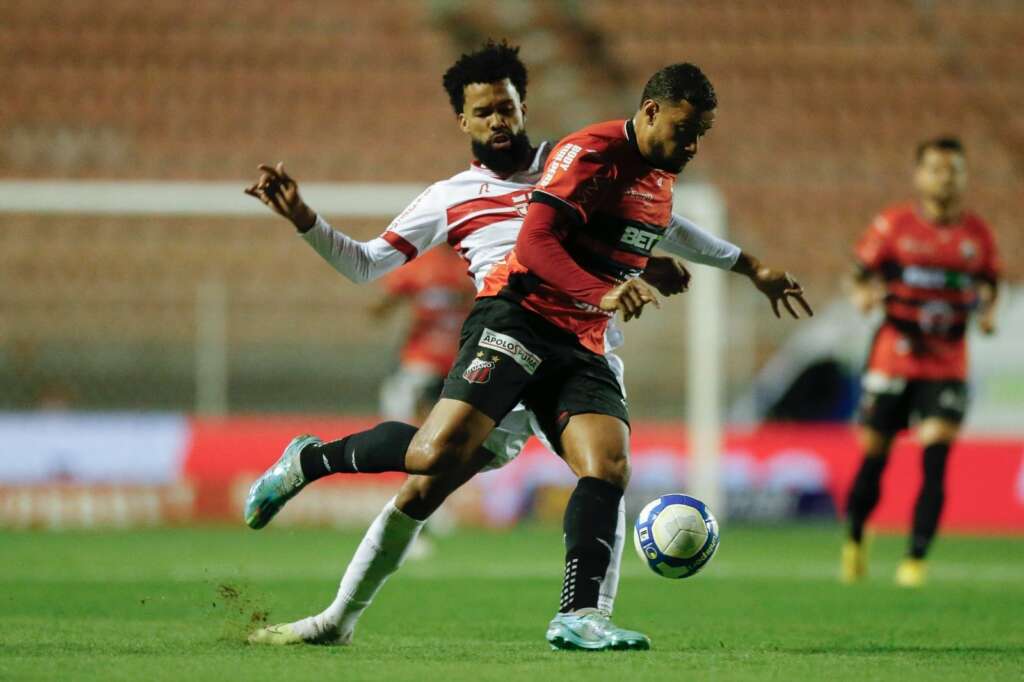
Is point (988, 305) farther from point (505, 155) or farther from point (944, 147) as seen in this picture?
point (505, 155)

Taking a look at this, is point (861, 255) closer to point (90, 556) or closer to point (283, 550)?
point (283, 550)

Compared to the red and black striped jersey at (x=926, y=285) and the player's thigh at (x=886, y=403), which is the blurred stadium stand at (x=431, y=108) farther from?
the red and black striped jersey at (x=926, y=285)

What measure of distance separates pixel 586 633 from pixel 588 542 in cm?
27

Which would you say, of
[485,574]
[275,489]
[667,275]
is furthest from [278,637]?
[485,574]

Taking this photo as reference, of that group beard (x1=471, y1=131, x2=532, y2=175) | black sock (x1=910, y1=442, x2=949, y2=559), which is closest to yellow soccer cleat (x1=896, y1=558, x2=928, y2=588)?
black sock (x1=910, y1=442, x2=949, y2=559)

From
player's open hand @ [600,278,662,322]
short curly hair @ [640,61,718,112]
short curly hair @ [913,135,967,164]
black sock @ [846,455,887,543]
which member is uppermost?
short curly hair @ [913,135,967,164]

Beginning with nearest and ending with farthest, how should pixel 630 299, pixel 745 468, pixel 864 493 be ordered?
pixel 630 299, pixel 864 493, pixel 745 468

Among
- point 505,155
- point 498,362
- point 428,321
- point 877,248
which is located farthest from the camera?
point 428,321

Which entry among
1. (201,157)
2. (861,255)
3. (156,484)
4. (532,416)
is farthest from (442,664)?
(201,157)

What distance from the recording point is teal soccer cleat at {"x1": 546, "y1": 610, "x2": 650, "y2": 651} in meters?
4.96

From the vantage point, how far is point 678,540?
5.15 metres

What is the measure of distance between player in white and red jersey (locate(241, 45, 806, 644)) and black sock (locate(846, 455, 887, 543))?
10.3ft

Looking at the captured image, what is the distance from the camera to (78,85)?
16.8 m

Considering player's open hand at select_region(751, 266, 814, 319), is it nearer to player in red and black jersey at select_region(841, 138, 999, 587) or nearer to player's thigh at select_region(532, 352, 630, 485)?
player's thigh at select_region(532, 352, 630, 485)
